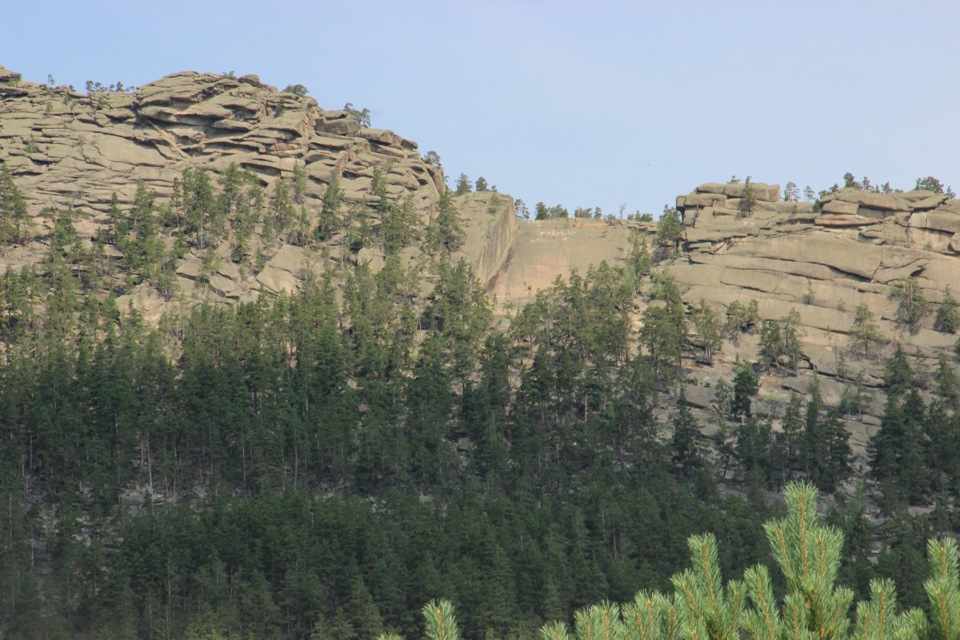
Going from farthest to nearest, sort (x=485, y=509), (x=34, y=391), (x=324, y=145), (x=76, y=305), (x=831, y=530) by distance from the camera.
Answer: (x=324, y=145) < (x=76, y=305) < (x=34, y=391) < (x=485, y=509) < (x=831, y=530)

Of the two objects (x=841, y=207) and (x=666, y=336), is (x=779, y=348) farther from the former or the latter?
(x=841, y=207)

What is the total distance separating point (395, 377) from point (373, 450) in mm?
8216

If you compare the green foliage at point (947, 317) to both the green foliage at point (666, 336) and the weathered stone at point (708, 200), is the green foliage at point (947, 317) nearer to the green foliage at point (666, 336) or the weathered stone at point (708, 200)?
the green foliage at point (666, 336)

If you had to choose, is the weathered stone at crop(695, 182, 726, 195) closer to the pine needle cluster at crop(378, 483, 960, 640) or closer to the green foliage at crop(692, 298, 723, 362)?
the green foliage at crop(692, 298, 723, 362)

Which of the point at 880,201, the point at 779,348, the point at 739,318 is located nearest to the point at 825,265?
the point at 880,201

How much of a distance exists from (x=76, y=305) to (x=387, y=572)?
37.1 m

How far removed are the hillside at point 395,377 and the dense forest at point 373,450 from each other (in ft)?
0.78

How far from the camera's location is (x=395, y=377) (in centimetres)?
7956

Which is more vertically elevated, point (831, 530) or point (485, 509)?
point (831, 530)

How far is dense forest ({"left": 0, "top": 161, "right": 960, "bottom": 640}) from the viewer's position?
5728 centimetres

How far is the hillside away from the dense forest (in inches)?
9.4

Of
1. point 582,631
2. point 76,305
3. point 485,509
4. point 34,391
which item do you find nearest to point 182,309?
point 76,305

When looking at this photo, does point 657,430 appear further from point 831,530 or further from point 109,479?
point 831,530

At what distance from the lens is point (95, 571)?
5838 centimetres
